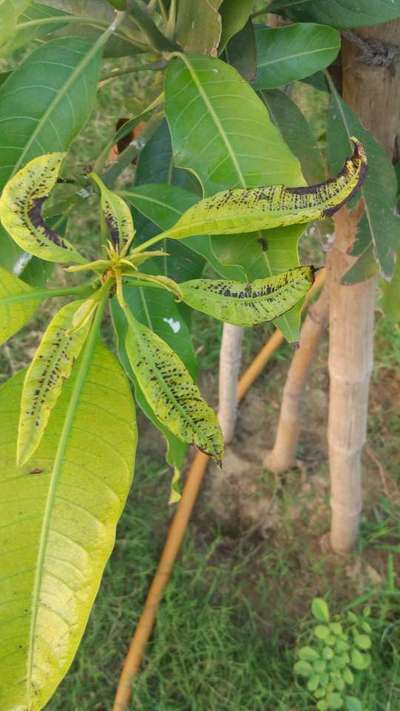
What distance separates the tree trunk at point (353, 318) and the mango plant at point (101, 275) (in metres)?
0.14

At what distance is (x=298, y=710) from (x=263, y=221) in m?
1.35

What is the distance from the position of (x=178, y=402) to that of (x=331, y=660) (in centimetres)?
116

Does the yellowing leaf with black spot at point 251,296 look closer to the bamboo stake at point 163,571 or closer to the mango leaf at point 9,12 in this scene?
the mango leaf at point 9,12

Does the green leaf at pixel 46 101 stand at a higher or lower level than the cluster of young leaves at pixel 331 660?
higher

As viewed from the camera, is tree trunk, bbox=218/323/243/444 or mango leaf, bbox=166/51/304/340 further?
tree trunk, bbox=218/323/243/444

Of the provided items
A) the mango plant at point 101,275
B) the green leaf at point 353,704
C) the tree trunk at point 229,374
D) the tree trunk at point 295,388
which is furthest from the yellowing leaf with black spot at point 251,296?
the green leaf at point 353,704

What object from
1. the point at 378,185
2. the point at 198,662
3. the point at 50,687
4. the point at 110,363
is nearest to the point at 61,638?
the point at 50,687

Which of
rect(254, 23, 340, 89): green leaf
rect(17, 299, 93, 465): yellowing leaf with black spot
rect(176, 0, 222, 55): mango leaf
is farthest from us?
rect(254, 23, 340, 89): green leaf

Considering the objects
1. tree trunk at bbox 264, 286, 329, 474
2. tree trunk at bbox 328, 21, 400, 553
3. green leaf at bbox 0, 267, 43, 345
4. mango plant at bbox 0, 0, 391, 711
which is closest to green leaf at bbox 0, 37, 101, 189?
mango plant at bbox 0, 0, 391, 711

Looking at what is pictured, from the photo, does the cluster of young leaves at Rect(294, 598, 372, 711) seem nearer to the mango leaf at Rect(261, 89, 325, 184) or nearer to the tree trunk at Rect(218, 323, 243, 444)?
the tree trunk at Rect(218, 323, 243, 444)

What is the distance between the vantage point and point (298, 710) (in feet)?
5.25

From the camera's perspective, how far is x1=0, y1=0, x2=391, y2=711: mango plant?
1.86ft

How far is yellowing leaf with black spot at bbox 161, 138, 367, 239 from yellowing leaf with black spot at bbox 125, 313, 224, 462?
A: 4.4 inches

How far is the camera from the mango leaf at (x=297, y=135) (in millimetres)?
849
